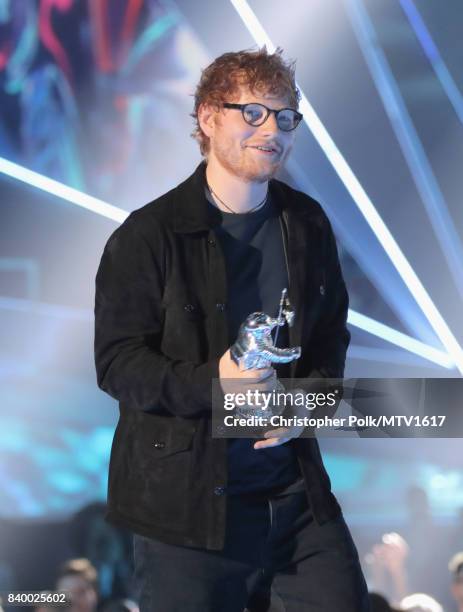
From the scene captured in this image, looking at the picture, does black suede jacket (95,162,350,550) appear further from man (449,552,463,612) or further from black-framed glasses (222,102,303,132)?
man (449,552,463,612)

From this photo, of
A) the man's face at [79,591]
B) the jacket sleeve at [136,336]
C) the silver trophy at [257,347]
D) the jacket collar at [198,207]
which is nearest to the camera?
the silver trophy at [257,347]

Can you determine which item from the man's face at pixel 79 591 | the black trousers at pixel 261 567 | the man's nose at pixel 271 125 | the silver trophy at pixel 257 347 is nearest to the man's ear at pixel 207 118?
the man's nose at pixel 271 125

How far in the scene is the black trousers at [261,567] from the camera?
2.05 meters

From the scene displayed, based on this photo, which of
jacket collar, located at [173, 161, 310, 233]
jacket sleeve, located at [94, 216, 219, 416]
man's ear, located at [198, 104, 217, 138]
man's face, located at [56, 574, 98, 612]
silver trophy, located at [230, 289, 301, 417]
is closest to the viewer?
silver trophy, located at [230, 289, 301, 417]

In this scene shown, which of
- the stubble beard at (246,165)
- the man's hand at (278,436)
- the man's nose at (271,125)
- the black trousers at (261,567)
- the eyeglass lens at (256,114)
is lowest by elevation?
the black trousers at (261,567)

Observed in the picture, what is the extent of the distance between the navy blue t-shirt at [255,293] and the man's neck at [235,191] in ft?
0.07

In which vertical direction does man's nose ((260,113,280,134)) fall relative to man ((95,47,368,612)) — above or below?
above

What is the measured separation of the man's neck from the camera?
7.36 feet

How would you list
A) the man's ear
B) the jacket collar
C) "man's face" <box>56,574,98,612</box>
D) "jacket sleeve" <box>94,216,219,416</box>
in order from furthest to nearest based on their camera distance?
1. "man's face" <box>56,574,98,612</box>
2. the man's ear
3. the jacket collar
4. "jacket sleeve" <box>94,216,219,416</box>

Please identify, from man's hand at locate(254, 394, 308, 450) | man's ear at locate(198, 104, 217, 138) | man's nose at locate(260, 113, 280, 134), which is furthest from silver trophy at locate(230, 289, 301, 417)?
man's ear at locate(198, 104, 217, 138)

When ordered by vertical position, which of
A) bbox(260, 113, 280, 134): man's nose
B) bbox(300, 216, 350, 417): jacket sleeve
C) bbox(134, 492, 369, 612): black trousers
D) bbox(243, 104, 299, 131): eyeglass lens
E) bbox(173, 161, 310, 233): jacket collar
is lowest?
bbox(134, 492, 369, 612): black trousers

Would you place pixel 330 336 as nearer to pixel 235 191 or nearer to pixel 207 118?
pixel 235 191

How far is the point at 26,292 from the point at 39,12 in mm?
992

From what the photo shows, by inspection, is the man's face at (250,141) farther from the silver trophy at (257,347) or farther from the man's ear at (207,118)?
the silver trophy at (257,347)
